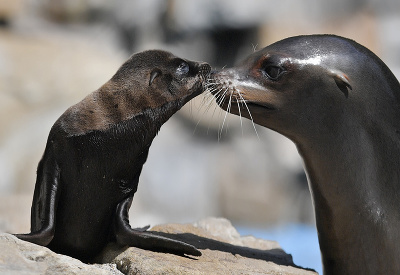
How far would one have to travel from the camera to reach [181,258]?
3.98 m

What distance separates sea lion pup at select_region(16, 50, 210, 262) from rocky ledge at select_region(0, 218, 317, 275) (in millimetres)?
112

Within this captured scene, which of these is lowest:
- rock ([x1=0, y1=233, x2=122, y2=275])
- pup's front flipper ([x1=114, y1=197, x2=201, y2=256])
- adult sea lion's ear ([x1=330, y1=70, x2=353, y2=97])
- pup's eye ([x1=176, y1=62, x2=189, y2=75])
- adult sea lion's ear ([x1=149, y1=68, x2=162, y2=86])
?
rock ([x1=0, y1=233, x2=122, y2=275])

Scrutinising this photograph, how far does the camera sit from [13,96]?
39.8ft

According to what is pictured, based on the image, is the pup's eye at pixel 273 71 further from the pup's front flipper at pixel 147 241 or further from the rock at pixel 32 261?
the rock at pixel 32 261

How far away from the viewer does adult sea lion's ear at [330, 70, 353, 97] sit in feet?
13.6

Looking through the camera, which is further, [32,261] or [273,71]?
[273,71]

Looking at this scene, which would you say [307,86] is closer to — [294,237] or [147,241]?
[147,241]

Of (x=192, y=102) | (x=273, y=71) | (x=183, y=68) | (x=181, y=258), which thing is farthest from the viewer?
(x=192, y=102)

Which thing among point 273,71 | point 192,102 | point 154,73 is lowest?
point 154,73

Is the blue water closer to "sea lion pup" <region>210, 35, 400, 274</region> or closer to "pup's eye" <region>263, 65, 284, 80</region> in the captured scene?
"sea lion pup" <region>210, 35, 400, 274</region>

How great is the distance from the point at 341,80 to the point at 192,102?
26.1 ft

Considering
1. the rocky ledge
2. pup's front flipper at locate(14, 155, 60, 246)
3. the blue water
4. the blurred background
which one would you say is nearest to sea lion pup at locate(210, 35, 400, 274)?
the rocky ledge

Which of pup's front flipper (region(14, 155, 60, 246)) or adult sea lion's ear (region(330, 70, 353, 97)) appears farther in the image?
adult sea lion's ear (region(330, 70, 353, 97))

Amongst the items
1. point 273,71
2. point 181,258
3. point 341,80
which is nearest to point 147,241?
point 181,258
